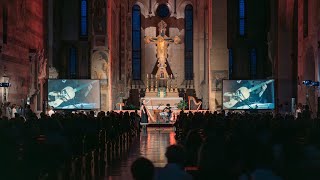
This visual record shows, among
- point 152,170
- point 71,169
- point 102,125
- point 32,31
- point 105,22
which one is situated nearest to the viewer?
point 152,170

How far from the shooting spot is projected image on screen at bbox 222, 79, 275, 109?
44.2 meters

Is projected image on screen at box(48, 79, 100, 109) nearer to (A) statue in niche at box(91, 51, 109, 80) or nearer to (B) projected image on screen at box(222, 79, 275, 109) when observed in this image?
(A) statue in niche at box(91, 51, 109, 80)

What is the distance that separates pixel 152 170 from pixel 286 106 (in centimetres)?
4164

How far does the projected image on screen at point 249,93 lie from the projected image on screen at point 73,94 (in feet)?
28.8

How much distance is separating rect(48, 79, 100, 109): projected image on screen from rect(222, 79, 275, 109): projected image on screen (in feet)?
28.8

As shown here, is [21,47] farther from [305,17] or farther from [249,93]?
[305,17]

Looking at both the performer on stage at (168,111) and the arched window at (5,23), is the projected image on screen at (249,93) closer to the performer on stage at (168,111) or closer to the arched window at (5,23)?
the performer on stage at (168,111)

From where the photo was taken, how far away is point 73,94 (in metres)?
Result: 44.2

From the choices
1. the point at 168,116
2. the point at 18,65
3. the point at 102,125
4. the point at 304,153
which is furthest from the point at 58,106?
the point at 304,153

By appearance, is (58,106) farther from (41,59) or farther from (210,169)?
(210,169)

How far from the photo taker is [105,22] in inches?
1934

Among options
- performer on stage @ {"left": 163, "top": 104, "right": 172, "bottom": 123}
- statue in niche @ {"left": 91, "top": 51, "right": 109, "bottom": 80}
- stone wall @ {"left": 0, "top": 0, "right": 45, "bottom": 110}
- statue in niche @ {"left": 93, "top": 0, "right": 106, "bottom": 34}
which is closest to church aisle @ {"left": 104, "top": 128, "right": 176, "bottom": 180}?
stone wall @ {"left": 0, "top": 0, "right": 45, "bottom": 110}

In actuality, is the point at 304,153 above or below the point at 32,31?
below

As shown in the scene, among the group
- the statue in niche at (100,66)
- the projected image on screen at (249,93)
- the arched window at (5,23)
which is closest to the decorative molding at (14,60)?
the arched window at (5,23)
